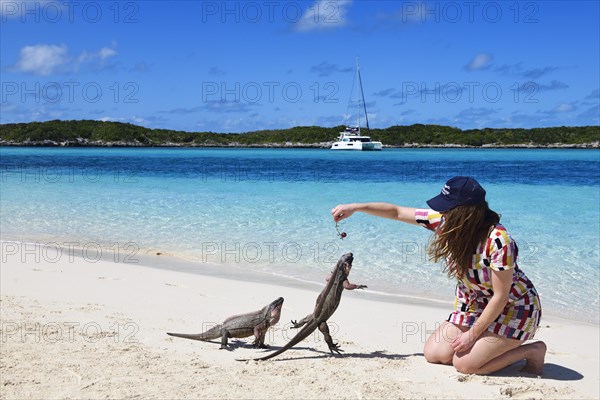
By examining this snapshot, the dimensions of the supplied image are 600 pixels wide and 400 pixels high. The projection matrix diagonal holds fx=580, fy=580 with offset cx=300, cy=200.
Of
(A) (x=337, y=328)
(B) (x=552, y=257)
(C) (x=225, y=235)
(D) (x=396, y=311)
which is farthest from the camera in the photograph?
(C) (x=225, y=235)

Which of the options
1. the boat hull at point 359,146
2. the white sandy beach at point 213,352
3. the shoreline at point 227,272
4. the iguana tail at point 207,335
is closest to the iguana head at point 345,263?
the white sandy beach at point 213,352

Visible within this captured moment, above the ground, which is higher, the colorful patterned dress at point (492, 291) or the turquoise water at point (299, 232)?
the colorful patterned dress at point (492, 291)

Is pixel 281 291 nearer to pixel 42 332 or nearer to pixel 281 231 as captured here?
pixel 42 332

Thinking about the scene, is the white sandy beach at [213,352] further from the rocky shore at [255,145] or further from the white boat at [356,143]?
the rocky shore at [255,145]

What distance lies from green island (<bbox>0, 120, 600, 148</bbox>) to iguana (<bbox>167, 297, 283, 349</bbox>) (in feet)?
389

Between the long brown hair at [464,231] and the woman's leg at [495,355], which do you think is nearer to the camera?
the long brown hair at [464,231]

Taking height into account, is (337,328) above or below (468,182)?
below

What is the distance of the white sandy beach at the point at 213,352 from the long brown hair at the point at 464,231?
0.88 m

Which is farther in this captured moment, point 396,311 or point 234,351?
point 396,311

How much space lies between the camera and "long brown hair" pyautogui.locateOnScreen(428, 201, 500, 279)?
12.3 ft

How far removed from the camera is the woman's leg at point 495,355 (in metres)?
4.03

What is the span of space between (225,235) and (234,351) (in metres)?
7.16

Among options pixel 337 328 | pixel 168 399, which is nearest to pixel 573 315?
pixel 337 328

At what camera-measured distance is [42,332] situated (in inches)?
187
